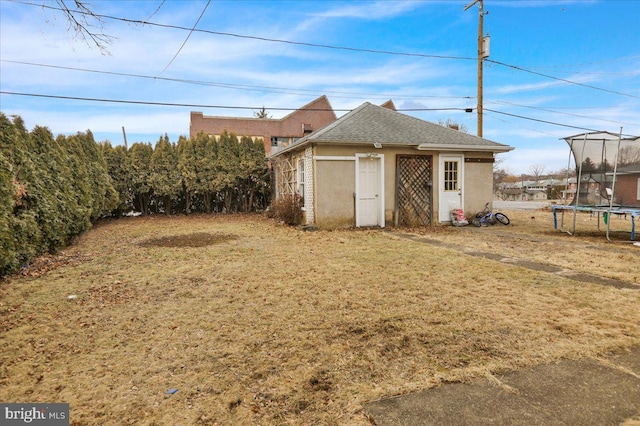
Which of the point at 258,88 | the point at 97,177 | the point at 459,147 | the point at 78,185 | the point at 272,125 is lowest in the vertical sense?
the point at 78,185

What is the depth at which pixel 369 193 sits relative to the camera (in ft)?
34.8

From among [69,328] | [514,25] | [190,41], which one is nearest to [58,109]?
[190,41]

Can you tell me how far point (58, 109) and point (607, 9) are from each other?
21.8 metres

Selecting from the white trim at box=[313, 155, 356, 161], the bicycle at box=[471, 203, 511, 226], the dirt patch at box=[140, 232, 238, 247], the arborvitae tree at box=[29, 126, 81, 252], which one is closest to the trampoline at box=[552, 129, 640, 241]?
the bicycle at box=[471, 203, 511, 226]

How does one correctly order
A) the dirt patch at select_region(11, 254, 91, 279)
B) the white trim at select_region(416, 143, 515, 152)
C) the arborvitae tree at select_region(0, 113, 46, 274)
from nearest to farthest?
the arborvitae tree at select_region(0, 113, 46, 274)
the dirt patch at select_region(11, 254, 91, 279)
the white trim at select_region(416, 143, 515, 152)

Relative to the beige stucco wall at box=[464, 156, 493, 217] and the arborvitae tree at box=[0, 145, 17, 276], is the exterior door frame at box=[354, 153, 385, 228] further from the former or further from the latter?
the arborvitae tree at box=[0, 145, 17, 276]

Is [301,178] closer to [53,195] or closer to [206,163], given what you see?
[206,163]

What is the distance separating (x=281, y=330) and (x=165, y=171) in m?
13.9

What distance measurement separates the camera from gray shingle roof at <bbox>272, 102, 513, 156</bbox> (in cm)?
1020

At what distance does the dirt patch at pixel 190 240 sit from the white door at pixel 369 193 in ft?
13.0

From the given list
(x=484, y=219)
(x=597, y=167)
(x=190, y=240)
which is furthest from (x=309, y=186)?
(x=597, y=167)

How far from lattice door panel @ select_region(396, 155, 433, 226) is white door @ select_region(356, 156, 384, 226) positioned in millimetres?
613

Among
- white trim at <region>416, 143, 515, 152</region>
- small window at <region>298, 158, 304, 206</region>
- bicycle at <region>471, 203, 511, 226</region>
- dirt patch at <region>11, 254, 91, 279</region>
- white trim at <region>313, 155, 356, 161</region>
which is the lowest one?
dirt patch at <region>11, 254, 91, 279</region>

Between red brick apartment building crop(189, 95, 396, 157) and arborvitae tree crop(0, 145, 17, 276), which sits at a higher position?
red brick apartment building crop(189, 95, 396, 157)
